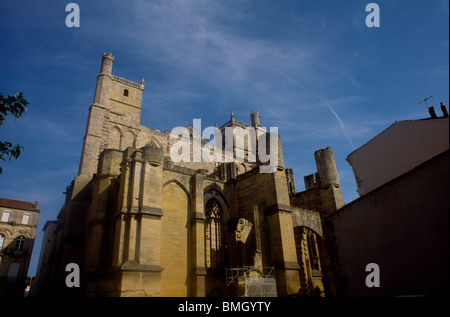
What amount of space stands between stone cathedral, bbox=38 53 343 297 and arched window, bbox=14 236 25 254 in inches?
461

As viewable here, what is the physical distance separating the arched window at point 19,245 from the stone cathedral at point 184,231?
11.7 metres

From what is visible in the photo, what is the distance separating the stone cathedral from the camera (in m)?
12.1

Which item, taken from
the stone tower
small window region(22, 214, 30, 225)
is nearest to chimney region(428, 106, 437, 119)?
the stone tower

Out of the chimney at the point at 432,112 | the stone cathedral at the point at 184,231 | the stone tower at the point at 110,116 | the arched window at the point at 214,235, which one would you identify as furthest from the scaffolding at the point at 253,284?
A: the stone tower at the point at 110,116

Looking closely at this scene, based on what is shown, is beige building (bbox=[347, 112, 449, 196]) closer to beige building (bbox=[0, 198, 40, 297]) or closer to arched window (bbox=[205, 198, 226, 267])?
arched window (bbox=[205, 198, 226, 267])

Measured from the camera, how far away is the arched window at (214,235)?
1559 centimetres

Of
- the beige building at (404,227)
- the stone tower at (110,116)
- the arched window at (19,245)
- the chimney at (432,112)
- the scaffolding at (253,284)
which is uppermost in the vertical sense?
the stone tower at (110,116)

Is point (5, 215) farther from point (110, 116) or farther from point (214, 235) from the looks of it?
point (214, 235)

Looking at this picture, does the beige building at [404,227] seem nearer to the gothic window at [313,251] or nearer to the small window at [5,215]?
the gothic window at [313,251]

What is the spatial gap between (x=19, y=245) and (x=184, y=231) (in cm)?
2465

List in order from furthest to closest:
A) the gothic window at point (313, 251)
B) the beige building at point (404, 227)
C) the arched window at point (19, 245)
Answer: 1. the arched window at point (19, 245)
2. the gothic window at point (313, 251)
3. the beige building at point (404, 227)
